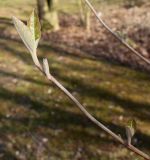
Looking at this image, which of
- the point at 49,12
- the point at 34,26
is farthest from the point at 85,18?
the point at 34,26

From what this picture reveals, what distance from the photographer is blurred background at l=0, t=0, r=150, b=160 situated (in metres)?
6.49

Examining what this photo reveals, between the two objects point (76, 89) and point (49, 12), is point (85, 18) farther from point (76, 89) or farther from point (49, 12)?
point (76, 89)

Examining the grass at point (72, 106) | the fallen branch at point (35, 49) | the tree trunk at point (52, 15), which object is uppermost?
the fallen branch at point (35, 49)

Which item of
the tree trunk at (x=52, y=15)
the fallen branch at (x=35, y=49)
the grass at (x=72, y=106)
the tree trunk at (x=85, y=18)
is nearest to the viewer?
the fallen branch at (x=35, y=49)

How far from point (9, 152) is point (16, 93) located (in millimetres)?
1879

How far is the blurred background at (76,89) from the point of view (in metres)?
6.49

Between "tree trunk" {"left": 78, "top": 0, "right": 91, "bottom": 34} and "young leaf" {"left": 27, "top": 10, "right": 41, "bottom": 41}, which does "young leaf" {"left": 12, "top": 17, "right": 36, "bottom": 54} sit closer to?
"young leaf" {"left": 27, "top": 10, "right": 41, "bottom": 41}

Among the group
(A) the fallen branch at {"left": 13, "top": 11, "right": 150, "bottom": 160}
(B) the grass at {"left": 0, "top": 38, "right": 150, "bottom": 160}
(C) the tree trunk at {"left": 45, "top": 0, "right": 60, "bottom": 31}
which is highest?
(A) the fallen branch at {"left": 13, "top": 11, "right": 150, "bottom": 160}

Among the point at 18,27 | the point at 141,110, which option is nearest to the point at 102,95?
the point at 141,110

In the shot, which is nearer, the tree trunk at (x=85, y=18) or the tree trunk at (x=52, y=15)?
the tree trunk at (x=85, y=18)

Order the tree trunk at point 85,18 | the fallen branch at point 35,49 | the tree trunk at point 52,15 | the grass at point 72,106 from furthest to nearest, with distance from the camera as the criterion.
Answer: the tree trunk at point 52,15 → the tree trunk at point 85,18 → the grass at point 72,106 → the fallen branch at point 35,49

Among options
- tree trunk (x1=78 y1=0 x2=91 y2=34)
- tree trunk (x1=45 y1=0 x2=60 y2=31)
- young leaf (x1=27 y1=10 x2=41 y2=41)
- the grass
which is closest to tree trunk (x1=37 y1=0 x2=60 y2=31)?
tree trunk (x1=45 y1=0 x2=60 y2=31)

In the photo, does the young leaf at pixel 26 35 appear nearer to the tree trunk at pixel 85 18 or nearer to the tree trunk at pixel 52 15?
the tree trunk at pixel 85 18

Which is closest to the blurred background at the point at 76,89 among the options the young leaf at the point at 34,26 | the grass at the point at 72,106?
the grass at the point at 72,106
